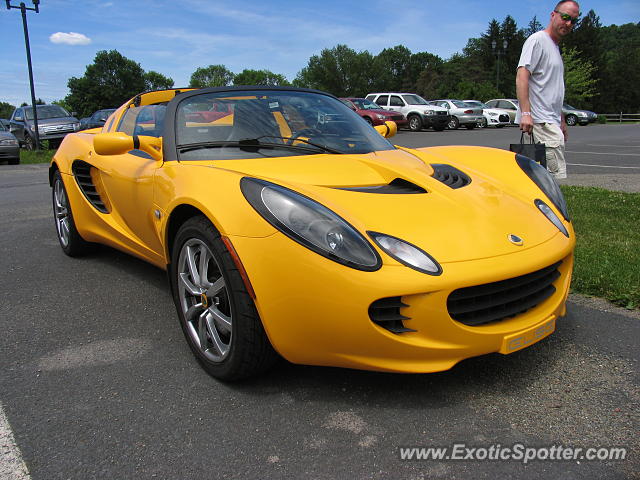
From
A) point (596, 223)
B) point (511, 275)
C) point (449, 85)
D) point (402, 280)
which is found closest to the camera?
point (402, 280)

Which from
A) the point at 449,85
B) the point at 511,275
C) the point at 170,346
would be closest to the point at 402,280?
the point at 511,275

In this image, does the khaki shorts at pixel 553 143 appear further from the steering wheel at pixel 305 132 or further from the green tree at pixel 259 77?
the green tree at pixel 259 77

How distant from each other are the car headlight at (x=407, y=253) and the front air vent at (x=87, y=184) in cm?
236

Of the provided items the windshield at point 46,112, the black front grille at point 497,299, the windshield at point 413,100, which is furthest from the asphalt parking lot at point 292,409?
the windshield at point 413,100

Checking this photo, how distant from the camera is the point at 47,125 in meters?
18.8

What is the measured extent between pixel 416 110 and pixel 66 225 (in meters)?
21.9

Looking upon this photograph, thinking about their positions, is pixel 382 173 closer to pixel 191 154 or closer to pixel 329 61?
pixel 191 154

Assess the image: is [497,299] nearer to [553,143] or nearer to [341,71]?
[553,143]

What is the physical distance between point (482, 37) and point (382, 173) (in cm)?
9285

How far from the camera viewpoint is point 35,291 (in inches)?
146

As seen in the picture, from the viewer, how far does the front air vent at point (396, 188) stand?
251 cm

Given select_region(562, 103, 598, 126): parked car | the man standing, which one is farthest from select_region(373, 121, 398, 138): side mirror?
select_region(562, 103, 598, 126): parked car

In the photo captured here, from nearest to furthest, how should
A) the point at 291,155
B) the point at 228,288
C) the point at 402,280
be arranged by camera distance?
the point at 402,280
the point at 228,288
the point at 291,155

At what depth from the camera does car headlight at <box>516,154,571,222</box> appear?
2828 millimetres
